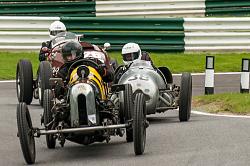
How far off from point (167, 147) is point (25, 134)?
71.3 inches

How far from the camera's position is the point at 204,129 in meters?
11.7

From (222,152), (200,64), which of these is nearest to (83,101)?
(222,152)

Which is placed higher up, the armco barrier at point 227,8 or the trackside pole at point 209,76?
the armco barrier at point 227,8

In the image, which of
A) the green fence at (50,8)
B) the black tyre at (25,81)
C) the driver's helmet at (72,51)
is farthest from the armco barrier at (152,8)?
the driver's helmet at (72,51)

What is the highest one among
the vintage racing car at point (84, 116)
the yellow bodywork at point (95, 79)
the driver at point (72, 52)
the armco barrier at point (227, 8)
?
the armco barrier at point (227, 8)

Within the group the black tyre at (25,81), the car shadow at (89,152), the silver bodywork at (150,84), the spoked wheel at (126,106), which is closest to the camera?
the car shadow at (89,152)

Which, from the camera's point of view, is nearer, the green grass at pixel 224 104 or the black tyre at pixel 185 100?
the black tyre at pixel 185 100

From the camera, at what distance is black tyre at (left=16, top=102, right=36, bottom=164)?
9289mm

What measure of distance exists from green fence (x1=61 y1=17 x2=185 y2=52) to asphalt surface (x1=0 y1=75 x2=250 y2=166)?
8.92 meters

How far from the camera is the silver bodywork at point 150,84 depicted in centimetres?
1271

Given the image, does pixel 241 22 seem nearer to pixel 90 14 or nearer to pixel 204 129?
pixel 90 14

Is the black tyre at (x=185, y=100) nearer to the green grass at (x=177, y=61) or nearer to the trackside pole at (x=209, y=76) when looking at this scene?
the trackside pole at (x=209, y=76)

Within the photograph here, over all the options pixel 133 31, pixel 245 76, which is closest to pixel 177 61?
pixel 133 31

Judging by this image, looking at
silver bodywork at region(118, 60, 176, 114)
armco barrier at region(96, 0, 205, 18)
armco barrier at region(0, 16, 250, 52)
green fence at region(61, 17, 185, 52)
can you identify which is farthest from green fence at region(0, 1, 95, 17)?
silver bodywork at region(118, 60, 176, 114)
